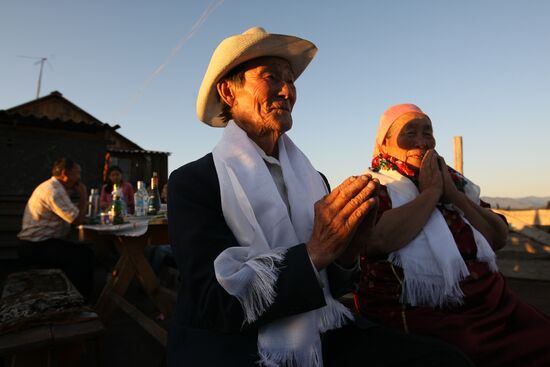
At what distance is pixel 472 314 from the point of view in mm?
1521

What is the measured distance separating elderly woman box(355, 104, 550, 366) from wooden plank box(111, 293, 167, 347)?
69.3 inches

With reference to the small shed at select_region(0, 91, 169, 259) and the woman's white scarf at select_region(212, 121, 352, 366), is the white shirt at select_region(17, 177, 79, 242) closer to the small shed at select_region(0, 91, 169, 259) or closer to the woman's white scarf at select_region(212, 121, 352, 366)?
the woman's white scarf at select_region(212, 121, 352, 366)

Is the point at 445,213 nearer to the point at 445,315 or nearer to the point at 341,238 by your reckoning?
the point at 445,315

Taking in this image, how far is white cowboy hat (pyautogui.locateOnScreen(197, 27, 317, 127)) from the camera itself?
1.47m

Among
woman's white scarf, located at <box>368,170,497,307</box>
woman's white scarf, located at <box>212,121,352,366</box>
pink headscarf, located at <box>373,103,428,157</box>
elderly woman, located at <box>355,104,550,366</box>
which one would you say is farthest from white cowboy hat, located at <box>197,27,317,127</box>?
woman's white scarf, located at <box>368,170,497,307</box>

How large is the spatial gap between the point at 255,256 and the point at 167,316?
8.41ft

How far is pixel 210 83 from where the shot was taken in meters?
1.63

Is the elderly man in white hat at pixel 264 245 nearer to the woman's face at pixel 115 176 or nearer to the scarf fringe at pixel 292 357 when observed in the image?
the scarf fringe at pixel 292 357

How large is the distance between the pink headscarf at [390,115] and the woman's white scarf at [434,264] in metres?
0.62

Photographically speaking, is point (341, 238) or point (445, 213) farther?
point (445, 213)

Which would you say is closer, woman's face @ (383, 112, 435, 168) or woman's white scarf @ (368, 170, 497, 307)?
woman's white scarf @ (368, 170, 497, 307)

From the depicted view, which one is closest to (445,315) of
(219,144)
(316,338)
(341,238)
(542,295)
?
(316,338)

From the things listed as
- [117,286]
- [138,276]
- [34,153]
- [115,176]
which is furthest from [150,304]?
[34,153]

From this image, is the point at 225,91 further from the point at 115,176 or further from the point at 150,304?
the point at 115,176
